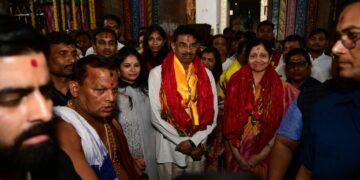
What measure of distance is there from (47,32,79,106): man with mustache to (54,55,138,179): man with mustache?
0.46 m

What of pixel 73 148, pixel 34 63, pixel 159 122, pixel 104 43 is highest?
pixel 104 43

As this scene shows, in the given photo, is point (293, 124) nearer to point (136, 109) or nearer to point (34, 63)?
point (34, 63)

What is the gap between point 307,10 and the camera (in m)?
7.04

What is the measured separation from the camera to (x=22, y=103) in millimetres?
940

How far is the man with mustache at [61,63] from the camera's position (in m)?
2.22

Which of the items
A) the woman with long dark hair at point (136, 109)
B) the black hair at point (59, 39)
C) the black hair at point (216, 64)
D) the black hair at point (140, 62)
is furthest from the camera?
the black hair at point (216, 64)

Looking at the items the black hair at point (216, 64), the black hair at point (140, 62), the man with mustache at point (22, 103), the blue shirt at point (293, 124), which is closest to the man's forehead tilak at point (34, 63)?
the man with mustache at point (22, 103)

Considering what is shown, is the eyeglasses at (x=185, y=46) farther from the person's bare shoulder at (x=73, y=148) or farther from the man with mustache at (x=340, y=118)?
the person's bare shoulder at (x=73, y=148)

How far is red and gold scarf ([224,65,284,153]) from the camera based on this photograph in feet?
8.60

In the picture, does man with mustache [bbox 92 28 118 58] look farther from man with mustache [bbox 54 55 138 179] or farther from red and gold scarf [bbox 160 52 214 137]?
man with mustache [bbox 54 55 138 179]

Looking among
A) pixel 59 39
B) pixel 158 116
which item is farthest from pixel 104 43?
pixel 158 116

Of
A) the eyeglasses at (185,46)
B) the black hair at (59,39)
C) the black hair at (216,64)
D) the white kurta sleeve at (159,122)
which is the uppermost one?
the black hair at (59,39)

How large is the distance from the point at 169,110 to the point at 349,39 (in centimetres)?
179

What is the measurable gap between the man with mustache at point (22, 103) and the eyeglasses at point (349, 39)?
3.80 ft
